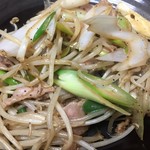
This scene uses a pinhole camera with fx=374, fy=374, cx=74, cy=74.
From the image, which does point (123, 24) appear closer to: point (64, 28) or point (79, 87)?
point (64, 28)

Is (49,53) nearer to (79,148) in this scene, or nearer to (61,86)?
(61,86)

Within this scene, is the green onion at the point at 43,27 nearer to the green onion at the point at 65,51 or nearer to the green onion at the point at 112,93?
the green onion at the point at 65,51

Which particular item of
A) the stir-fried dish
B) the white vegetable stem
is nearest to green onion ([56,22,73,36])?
the stir-fried dish

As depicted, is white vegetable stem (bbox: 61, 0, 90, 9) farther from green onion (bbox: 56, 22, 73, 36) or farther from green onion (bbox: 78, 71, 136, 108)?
green onion (bbox: 78, 71, 136, 108)

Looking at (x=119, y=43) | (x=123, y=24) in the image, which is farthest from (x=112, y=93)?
(x=123, y=24)

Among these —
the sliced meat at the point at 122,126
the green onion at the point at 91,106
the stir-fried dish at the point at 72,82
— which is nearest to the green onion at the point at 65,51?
the stir-fried dish at the point at 72,82

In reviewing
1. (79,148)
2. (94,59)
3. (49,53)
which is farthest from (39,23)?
(79,148)
